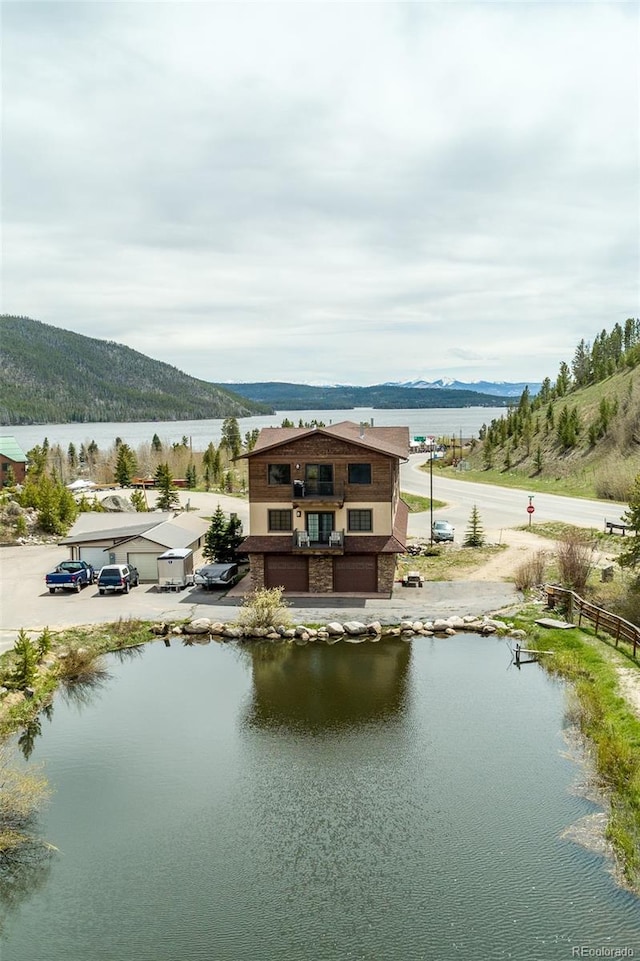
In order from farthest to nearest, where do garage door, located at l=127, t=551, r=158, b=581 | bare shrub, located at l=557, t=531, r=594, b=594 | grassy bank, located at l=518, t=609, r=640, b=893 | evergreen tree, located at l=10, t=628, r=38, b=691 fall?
1. garage door, located at l=127, t=551, r=158, b=581
2. bare shrub, located at l=557, t=531, r=594, b=594
3. evergreen tree, located at l=10, t=628, r=38, b=691
4. grassy bank, located at l=518, t=609, r=640, b=893

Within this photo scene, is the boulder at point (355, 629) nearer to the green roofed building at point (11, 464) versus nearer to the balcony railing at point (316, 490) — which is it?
the balcony railing at point (316, 490)

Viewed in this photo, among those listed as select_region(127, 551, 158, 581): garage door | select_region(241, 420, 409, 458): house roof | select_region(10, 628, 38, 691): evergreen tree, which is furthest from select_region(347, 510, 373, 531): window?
select_region(10, 628, 38, 691): evergreen tree

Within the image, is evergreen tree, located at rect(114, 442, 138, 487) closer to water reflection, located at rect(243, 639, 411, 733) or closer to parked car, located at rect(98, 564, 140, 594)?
parked car, located at rect(98, 564, 140, 594)

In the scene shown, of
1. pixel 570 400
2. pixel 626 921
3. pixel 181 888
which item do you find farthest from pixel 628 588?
pixel 570 400

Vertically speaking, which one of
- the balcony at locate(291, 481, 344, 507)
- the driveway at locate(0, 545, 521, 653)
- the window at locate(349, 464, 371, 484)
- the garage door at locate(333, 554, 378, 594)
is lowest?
the driveway at locate(0, 545, 521, 653)

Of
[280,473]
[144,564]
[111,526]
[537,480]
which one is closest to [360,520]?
[280,473]

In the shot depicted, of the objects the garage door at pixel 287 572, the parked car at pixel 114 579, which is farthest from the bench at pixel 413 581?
the parked car at pixel 114 579

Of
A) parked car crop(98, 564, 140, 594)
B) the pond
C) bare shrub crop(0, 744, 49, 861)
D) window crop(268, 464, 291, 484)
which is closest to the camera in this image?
the pond
